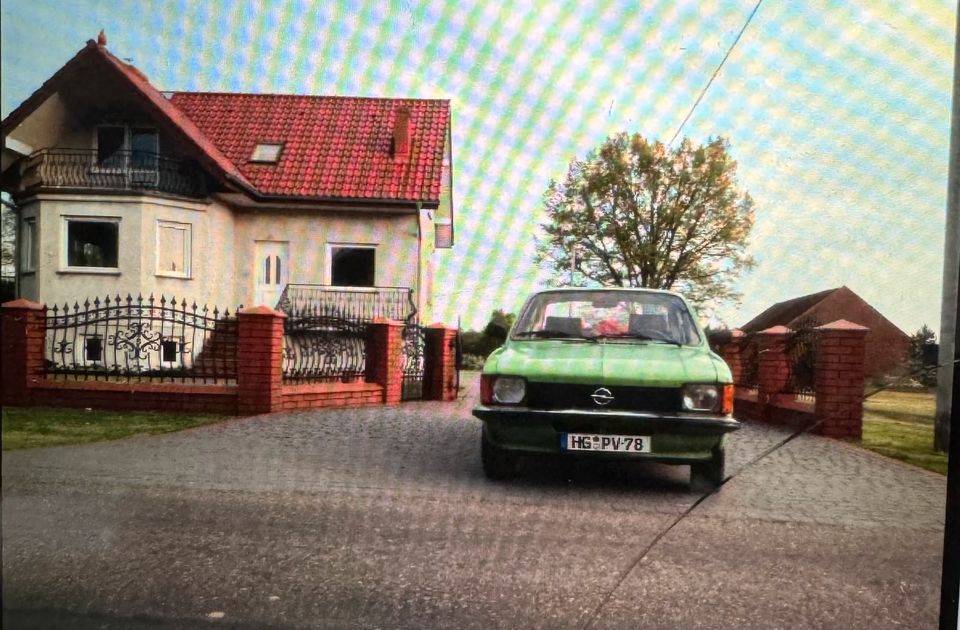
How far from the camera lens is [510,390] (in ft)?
3.50

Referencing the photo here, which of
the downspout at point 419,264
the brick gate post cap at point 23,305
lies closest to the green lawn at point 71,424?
the brick gate post cap at point 23,305

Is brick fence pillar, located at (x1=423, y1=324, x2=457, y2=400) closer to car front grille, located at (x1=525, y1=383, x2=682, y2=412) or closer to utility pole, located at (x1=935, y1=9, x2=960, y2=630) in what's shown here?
car front grille, located at (x1=525, y1=383, x2=682, y2=412)

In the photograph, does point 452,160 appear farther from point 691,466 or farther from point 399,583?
point 399,583

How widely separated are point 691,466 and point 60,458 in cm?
97

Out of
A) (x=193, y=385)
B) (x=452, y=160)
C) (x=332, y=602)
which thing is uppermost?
(x=452, y=160)

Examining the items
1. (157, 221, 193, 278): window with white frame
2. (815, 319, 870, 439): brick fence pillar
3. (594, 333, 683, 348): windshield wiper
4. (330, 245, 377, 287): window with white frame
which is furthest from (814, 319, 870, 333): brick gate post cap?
(157, 221, 193, 278): window with white frame

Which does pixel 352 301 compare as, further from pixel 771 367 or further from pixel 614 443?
pixel 771 367

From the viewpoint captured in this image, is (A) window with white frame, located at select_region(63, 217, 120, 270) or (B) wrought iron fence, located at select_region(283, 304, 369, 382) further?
(B) wrought iron fence, located at select_region(283, 304, 369, 382)

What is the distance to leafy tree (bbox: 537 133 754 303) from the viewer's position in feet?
3.15

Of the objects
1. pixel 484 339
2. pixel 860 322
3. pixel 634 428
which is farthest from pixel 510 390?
pixel 860 322

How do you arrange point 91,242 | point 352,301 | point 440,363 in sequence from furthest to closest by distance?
point 440,363
point 352,301
point 91,242

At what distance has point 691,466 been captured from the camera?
102cm

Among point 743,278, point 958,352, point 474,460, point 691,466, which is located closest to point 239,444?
point 474,460

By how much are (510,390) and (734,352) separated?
338 millimetres
